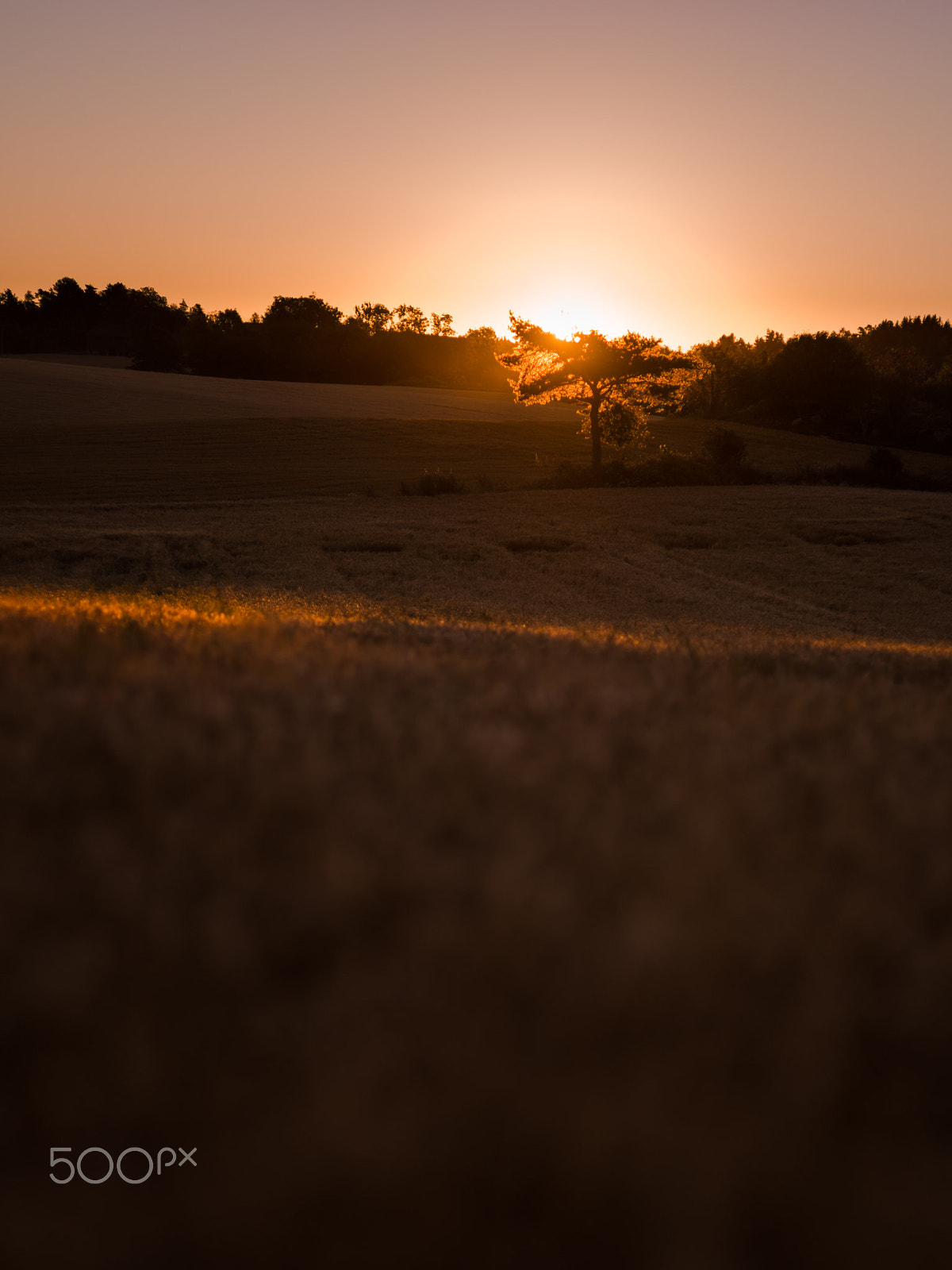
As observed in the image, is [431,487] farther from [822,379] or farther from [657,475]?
[822,379]

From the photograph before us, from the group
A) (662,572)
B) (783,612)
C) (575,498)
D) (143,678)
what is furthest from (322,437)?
(143,678)

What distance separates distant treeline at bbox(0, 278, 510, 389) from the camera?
367 feet

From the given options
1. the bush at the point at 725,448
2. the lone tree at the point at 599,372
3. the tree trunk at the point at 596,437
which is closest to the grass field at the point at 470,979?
the tree trunk at the point at 596,437

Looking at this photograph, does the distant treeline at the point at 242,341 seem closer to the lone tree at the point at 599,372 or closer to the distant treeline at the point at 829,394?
the distant treeline at the point at 829,394

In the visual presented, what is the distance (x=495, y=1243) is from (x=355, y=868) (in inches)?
17.7

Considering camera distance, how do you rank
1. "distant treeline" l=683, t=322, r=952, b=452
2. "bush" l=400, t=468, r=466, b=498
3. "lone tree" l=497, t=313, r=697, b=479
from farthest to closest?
1. "distant treeline" l=683, t=322, r=952, b=452
2. "lone tree" l=497, t=313, r=697, b=479
3. "bush" l=400, t=468, r=466, b=498

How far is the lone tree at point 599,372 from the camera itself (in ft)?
156

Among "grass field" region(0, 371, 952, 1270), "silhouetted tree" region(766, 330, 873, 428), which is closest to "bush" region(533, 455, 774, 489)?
"grass field" region(0, 371, 952, 1270)

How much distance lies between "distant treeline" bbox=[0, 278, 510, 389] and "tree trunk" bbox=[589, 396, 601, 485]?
65.6 metres

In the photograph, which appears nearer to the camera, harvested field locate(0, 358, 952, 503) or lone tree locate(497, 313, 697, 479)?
harvested field locate(0, 358, 952, 503)

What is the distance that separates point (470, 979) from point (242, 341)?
400 feet

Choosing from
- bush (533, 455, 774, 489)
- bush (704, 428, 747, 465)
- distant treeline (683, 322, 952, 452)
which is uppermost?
distant treeline (683, 322, 952, 452)

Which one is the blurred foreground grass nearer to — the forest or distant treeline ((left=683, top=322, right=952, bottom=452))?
the forest

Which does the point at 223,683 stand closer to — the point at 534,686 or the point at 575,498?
the point at 534,686
